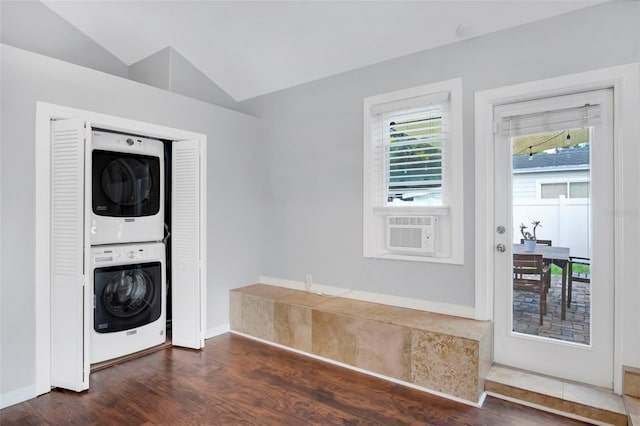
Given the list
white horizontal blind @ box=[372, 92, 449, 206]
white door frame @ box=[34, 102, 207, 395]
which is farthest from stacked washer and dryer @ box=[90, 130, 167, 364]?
white horizontal blind @ box=[372, 92, 449, 206]

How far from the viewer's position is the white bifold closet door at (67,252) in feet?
8.20

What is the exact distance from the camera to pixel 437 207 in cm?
300

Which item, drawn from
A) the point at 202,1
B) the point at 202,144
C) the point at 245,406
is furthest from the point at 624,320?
the point at 202,1

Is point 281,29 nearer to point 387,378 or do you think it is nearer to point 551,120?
point 551,120

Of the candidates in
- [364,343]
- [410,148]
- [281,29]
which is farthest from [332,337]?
[281,29]

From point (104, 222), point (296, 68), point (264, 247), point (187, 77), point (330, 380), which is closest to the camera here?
point (330, 380)

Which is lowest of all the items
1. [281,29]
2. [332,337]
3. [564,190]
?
[332,337]

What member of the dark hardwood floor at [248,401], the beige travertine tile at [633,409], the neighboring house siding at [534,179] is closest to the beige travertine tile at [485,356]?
the dark hardwood floor at [248,401]

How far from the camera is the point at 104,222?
2.95 meters

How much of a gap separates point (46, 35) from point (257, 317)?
11.3ft

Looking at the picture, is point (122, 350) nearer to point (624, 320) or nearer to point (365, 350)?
point (365, 350)

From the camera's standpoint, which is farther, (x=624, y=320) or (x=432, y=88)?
(x=432, y=88)

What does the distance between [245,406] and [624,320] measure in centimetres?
255

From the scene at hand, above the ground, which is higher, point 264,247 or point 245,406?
point 264,247
